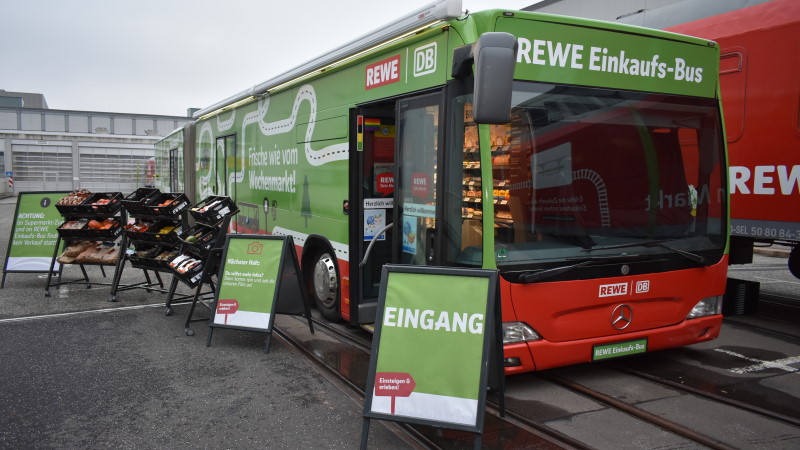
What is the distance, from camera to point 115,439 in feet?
12.9

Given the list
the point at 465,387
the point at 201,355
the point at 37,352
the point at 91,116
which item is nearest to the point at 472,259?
the point at 465,387

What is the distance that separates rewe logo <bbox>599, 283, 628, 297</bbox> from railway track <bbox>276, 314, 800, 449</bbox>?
78cm

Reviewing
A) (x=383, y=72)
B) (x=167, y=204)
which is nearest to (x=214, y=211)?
(x=167, y=204)

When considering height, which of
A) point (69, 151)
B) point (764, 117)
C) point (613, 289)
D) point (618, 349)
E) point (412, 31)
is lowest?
point (618, 349)

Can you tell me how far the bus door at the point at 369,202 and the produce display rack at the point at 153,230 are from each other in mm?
2780

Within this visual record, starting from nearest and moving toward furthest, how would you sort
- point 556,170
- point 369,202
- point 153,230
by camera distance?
point 556,170 < point 369,202 < point 153,230

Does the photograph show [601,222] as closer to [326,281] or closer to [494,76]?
[494,76]

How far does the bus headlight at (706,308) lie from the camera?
5137mm

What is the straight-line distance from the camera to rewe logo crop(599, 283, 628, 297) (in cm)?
461

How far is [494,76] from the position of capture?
3.82 meters

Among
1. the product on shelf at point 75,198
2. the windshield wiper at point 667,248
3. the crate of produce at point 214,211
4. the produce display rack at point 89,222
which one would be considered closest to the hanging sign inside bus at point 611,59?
the windshield wiper at point 667,248

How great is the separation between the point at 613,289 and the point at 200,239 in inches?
180

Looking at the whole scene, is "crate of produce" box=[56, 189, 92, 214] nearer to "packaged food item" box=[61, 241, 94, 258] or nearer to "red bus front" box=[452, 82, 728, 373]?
"packaged food item" box=[61, 241, 94, 258]

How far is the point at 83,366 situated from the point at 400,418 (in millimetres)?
3293
